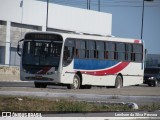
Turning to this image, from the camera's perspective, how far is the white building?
201 feet

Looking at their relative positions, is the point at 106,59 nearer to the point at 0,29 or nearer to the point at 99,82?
the point at 99,82

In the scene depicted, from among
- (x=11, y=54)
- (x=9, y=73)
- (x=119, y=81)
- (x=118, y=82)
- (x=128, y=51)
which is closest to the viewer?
(x=118, y=82)

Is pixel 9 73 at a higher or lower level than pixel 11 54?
lower

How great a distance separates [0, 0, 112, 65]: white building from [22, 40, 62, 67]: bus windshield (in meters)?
20.9

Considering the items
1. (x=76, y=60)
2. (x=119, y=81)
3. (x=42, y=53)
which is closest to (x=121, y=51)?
(x=119, y=81)

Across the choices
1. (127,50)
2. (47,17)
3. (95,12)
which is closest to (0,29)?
(47,17)

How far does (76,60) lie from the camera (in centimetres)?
3262

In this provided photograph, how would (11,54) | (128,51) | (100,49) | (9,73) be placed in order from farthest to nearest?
1. (11,54)
2. (9,73)
3. (128,51)
4. (100,49)

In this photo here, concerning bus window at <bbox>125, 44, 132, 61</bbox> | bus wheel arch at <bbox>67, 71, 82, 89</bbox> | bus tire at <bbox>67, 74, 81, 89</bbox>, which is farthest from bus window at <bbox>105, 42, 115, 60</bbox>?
bus tire at <bbox>67, 74, 81, 89</bbox>

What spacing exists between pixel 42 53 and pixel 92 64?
3787mm

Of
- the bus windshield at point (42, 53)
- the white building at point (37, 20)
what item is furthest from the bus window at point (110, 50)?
the white building at point (37, 20)

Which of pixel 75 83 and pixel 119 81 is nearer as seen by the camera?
pixel 75 83

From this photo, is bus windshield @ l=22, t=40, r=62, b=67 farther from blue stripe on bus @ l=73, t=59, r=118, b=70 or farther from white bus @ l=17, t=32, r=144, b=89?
blue stripe on bus @ l=73, t=59, r=118, b=70

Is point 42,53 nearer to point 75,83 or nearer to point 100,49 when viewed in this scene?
point 75,83
